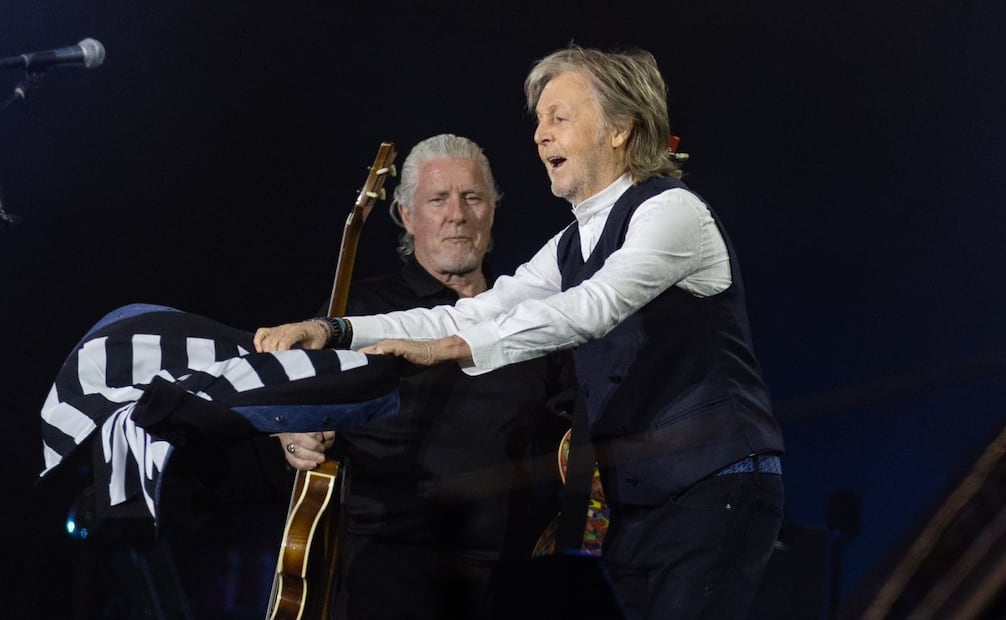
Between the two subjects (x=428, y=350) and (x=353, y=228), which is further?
(x=353, y=228)

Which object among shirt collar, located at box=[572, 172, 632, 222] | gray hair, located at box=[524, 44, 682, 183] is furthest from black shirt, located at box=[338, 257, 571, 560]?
gray hair, located at box=[524, 44, 682, 183]

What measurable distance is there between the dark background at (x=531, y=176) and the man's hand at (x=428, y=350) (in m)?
1.94

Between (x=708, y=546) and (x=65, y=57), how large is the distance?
2069 millimetres

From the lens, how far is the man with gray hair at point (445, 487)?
2.51m

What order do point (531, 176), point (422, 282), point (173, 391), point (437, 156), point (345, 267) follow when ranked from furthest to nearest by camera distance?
1. point (531, 176)
2. point (437, 156)
3. point (422, 282)
4. point (345, 267)
5. point (173, 391)

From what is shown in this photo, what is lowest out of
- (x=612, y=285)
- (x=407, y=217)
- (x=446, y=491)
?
(x=446, y=491)

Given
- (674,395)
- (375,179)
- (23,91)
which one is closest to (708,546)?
(674,395)

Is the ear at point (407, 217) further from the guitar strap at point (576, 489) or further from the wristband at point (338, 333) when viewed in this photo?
the wristband at point (338, 333)

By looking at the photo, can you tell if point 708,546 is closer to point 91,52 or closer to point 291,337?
point 291,337

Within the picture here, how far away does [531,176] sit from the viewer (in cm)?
377

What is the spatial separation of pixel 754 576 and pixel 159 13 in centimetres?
262

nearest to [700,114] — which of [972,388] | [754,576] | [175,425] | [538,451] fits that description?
[972,388]

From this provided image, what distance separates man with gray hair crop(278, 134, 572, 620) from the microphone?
928mm

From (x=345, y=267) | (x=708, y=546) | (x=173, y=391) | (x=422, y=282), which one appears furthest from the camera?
(x=422, y=282)
